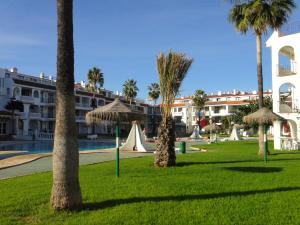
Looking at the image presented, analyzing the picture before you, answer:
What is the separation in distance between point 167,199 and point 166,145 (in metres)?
7.86

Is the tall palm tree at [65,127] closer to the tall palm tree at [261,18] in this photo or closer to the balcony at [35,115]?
the tall palm tree at [261,18]

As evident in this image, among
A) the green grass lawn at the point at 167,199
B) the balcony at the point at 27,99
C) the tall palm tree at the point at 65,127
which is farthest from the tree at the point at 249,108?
the tall palm tree at the point at 65,127

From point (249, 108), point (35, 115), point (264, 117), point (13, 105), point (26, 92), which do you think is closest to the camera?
point (264, 117)

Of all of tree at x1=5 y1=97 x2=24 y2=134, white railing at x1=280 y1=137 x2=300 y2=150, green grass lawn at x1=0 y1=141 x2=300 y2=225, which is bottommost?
green grass lawn at x1=0 y1=141 x2=300 y2=225

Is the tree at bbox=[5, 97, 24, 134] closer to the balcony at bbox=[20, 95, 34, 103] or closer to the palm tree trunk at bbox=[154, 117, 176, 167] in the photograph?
the balcony at bbox=[20, 95, 34, 103]

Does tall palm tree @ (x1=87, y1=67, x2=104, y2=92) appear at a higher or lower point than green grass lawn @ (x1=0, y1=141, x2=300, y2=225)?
higher

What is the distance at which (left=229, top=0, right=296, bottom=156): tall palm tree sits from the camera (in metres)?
24.6

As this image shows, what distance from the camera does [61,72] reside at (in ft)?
27.2

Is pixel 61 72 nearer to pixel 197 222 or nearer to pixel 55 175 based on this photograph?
pixel 55 175

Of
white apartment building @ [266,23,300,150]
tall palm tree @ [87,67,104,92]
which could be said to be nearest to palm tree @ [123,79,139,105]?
tall palm tree @ [87,67,104,92]

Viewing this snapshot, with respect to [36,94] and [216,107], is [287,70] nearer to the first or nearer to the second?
[36,94]

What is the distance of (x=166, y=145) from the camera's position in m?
17.2

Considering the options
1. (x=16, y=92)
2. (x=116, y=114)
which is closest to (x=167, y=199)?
(x=116, y=114)

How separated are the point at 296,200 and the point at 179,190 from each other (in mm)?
2894
